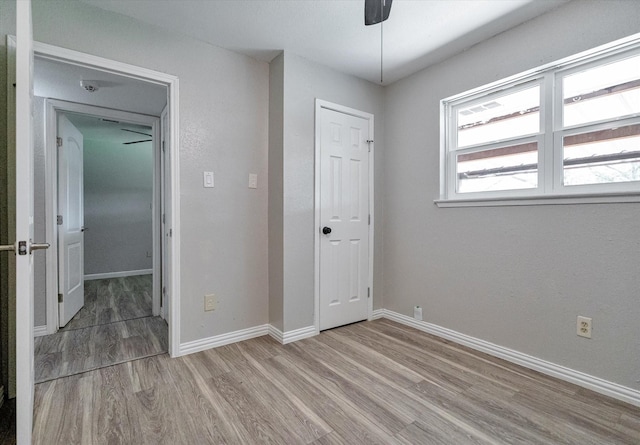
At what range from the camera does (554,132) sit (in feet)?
6.61

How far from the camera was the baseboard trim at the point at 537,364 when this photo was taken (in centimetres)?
171

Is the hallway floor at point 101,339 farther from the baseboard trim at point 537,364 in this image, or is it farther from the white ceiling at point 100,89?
the baseboard trim at point 537,364

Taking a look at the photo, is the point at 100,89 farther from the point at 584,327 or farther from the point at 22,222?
the point at 584,327

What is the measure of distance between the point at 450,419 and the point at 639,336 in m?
1.17

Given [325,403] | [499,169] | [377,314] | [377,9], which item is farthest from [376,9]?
[377,314]

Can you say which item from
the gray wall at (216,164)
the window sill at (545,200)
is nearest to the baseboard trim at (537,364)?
the window sill at (545,200)

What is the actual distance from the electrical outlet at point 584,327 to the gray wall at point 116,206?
216 inches

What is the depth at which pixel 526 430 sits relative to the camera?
57.9 inches

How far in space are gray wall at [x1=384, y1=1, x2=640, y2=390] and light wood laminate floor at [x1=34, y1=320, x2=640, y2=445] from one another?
1.03ft

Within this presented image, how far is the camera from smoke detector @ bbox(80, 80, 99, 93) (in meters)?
2.38

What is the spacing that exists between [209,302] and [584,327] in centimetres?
256

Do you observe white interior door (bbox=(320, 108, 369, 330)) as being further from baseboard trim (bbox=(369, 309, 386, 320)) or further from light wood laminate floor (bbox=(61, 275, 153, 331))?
light wood laminate floor (bbox=(61, 275, 153, 331))

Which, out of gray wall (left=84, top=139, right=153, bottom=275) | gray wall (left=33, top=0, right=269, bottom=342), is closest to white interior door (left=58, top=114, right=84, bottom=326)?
gray wall (left=33, top=0, right=269, bottom=342)

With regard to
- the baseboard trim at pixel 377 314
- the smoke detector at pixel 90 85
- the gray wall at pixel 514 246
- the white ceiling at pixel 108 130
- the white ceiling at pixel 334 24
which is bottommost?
the baseboard trim at pixel 377 314
